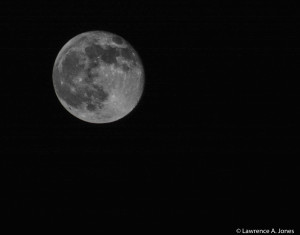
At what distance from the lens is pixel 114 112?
7.25m

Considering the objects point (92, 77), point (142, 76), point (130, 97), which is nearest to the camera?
point (92, 77)

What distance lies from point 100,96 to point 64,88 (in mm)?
948

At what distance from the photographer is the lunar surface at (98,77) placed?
22.2 ft

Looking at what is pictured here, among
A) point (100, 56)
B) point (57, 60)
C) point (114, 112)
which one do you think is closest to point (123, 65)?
point (100, 56)

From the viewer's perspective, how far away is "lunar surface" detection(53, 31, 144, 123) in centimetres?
678

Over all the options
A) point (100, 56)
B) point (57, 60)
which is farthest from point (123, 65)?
point (57, 60)

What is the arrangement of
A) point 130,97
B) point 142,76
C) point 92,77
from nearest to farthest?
point 92,77
point 130,97
point 142,76

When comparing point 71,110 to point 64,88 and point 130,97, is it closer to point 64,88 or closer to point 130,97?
point 64,88

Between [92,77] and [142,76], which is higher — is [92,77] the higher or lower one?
the lower one

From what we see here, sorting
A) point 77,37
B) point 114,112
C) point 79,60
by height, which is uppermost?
point 77,37

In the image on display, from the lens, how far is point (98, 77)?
6746mm

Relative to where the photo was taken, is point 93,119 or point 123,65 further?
point 93,119

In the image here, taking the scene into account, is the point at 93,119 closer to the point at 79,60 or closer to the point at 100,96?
the point at 100,96

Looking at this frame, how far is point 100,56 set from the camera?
679 centimetres
